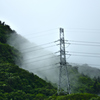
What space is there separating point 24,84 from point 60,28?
25917mm

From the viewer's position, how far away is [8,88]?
42.5 metres

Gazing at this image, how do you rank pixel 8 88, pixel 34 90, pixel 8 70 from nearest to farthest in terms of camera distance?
pixel 8 88 < pixel 34 90 < pixel 8 70

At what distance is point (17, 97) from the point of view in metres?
38.2

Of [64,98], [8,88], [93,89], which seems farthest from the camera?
[93,89]

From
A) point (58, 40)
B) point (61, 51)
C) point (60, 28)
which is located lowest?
point (61, 51)

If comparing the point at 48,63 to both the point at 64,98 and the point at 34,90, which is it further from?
the point at 64,98

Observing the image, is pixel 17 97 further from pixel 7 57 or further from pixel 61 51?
pixel 7 57

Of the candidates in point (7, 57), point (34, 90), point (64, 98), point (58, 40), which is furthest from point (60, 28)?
point (7, 57)

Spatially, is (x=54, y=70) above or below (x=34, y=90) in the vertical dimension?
above

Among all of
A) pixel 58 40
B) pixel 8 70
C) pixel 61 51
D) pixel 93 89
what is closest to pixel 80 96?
pixel 61 51

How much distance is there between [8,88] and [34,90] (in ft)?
33.2

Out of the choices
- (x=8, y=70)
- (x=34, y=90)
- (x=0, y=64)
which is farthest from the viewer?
(x=0, y=64)

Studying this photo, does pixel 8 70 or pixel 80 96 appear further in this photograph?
pixel 8 70

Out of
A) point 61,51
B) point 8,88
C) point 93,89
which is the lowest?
point 93,89
